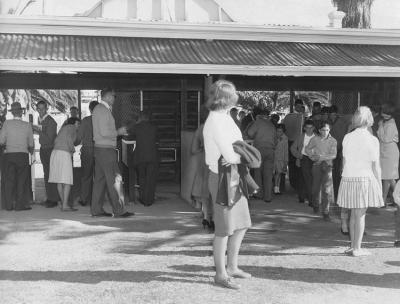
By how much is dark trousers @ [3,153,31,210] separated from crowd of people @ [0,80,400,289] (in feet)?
0.05

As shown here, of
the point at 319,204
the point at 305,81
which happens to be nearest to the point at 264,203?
the point at 319,204

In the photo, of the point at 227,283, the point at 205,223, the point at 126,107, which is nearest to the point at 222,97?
the point at 227,283

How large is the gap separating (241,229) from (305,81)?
7.58 metres

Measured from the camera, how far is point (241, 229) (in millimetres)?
5074

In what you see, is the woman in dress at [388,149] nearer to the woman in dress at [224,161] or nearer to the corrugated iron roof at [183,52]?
the corrugated iron roof at [183,52]

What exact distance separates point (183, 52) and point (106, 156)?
1.98 meters

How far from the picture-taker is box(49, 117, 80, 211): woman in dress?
8.98 metres

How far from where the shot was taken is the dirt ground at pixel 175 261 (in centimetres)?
488

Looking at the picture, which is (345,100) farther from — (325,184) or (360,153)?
(360,153)

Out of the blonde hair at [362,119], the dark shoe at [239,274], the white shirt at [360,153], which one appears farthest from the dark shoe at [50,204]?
the blonde hair at [362,119]

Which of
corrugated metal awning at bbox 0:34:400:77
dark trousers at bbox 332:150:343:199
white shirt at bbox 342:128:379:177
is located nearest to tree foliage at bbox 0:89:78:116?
corrugated metal awning at bbox 0:34:400:77

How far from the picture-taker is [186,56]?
28.1ft

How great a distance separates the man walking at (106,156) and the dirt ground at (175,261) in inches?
11.7

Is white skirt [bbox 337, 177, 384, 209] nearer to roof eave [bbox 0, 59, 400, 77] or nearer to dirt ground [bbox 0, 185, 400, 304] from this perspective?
dirt ground [bbox 0, 185, 400, 304]
